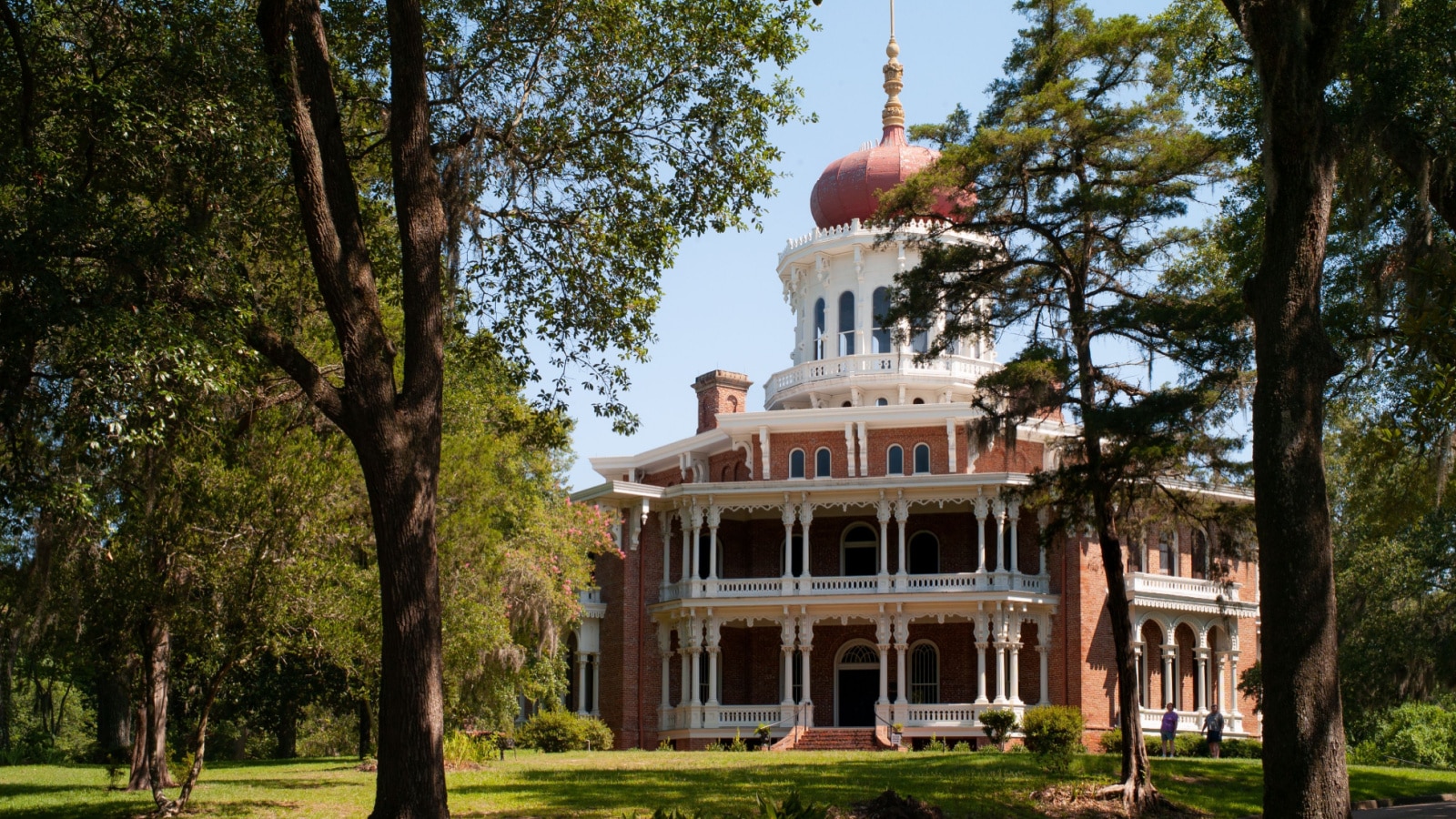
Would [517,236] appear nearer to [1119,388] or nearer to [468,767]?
[1119,388]

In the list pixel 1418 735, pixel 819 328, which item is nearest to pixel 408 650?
pixel 819 328

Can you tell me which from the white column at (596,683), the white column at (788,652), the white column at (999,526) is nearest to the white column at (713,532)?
the white column at (788,652)

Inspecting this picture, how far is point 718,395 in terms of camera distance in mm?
48406

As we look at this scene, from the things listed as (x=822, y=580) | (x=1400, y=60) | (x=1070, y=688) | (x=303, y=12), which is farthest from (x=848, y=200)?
(x=303, y=12)

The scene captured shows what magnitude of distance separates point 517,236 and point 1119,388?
10066 mm

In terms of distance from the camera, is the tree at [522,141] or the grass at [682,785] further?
the grass at [682,785]

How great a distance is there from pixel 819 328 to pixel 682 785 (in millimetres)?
27150

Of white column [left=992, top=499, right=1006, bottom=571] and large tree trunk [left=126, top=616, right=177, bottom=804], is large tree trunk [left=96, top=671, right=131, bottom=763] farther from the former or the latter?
white column [left=992, top=499, right=1006, bottom=571]

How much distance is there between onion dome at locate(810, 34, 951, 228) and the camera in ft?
155

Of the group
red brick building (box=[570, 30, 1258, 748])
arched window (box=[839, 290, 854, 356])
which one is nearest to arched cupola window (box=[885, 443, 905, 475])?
red brick building (box=[570, 30, 1258, 748])

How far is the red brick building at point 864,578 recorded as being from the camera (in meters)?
40.8

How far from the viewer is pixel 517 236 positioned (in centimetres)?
1759

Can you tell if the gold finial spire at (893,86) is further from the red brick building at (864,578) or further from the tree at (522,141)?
the tree at (522,141)

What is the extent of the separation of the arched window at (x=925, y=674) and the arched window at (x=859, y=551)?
9.19 feet
